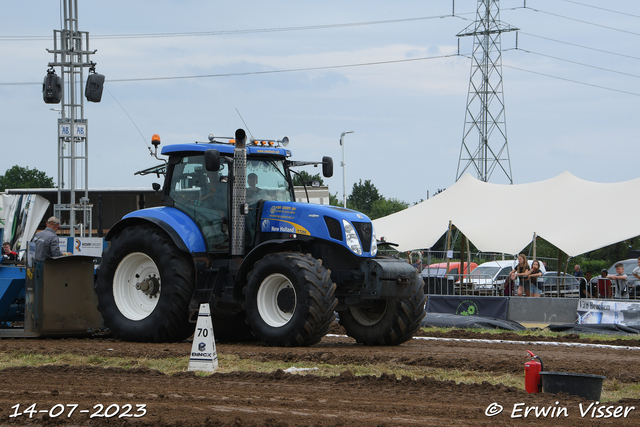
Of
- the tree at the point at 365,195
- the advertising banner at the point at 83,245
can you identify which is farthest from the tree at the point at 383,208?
the advertising banner at the point at 83,245

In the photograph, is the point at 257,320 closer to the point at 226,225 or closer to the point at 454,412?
the point at 226,225

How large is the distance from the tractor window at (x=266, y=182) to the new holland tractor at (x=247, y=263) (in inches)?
0.6

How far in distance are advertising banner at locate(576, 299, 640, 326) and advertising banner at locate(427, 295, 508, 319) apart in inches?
70.7

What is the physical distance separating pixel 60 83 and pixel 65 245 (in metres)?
3.95

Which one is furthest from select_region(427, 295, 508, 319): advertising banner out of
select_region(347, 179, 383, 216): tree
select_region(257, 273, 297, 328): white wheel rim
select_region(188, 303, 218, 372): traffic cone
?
select_region(347, 179, 383, 216): tree

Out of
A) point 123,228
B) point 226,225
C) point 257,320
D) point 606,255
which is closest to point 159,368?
point 257,320

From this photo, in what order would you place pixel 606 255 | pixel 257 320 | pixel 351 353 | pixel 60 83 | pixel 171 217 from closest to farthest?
pixel 351 353
pixel 257 320
pixel 171 217
pixel 60 83
pixel 606 255

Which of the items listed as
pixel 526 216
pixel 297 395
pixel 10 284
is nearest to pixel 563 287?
pixel 526 216

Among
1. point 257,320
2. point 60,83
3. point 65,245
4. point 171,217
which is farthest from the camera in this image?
point 60,83

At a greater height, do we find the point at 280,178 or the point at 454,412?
the point at 280,178

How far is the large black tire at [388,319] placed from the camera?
10578 millimetres

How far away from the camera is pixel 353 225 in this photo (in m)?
10.3

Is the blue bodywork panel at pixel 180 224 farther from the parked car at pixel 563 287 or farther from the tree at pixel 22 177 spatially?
the tree at pixel 22 177

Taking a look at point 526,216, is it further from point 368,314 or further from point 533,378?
point 533,378
